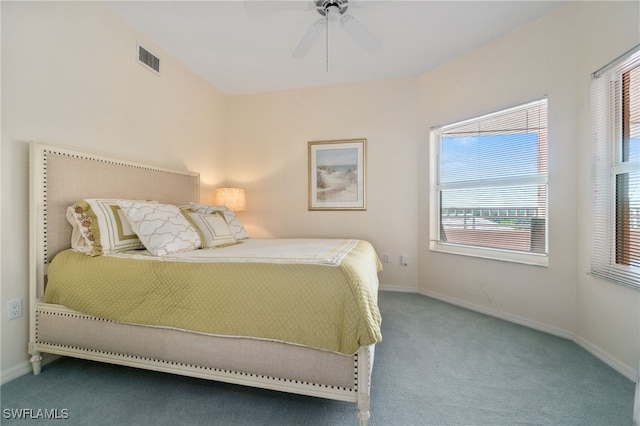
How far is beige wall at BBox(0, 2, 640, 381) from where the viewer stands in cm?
167


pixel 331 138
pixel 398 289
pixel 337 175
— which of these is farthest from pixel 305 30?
pixel 398 289

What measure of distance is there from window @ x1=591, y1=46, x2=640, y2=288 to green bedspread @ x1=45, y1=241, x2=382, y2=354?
1.77m

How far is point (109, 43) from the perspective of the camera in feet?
7.12

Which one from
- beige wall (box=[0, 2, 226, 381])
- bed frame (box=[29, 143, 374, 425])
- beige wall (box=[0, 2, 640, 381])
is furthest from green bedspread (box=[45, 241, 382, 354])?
beige wall (box=[0, 2, 640, 381])

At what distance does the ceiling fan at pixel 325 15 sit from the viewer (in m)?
1.91

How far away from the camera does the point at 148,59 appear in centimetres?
253

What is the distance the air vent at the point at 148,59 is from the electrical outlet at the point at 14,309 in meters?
2.12

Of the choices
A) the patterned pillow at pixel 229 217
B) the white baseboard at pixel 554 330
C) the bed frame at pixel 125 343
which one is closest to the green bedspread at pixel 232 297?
the bed frame at pixel 125 343

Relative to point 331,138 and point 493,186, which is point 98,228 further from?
point 493,186

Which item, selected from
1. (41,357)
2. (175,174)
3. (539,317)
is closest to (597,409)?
(539,317)

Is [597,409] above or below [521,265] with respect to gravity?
below

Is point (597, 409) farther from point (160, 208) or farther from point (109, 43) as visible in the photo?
point (109, 43)

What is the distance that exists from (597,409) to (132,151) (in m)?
3.65

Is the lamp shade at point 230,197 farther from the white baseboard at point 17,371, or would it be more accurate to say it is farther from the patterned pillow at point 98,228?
the white baseboard at point 17,371
